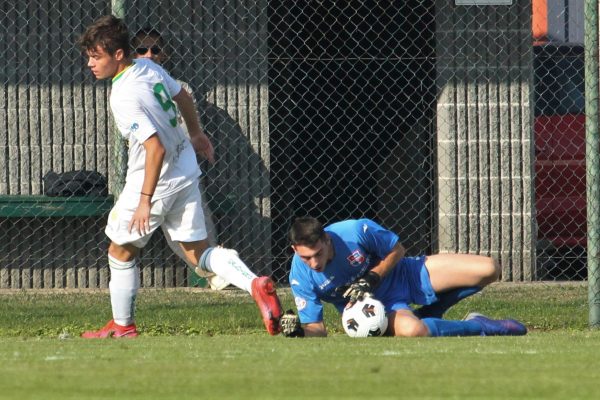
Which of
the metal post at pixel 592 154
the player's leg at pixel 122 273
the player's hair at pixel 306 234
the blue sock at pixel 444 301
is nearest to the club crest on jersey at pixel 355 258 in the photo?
the player's hair at pixel 306 234

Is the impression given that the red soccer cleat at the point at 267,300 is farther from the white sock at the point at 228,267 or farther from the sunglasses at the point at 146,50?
the sunglasses at the point at 146,50

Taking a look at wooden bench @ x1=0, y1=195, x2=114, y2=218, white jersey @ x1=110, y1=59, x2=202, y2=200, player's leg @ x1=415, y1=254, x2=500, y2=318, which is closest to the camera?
white jersey @ x1=110, y1=59, x2=202, y2=200

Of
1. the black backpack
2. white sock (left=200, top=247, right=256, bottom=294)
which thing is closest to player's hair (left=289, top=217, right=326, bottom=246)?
white sock (left=200, top=247, right=256, bottom=294)

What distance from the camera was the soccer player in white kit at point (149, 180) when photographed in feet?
26.0

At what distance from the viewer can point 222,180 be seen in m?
12.4

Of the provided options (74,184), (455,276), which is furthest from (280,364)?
(74,184)

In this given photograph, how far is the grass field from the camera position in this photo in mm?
5547

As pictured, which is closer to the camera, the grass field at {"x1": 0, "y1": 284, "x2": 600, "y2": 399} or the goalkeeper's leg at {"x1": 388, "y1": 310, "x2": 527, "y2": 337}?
the grass field at {"x1": 0, "y1": 284, "x2": 600, "y2": 399}

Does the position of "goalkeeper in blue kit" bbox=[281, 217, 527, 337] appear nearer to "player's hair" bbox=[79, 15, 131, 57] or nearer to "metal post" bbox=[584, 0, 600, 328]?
"metal post" bbox=[584, 0, 600, 328]

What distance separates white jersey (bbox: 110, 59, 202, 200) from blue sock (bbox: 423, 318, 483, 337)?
1.56 metres

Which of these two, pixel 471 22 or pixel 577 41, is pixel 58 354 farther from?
pixel 577 41

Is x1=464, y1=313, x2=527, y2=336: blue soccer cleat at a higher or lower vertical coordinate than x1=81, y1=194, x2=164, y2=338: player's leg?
lower

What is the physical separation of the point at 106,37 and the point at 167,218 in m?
1.06

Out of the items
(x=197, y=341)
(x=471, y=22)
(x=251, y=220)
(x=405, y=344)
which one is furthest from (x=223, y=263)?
(x=471, y=22)
